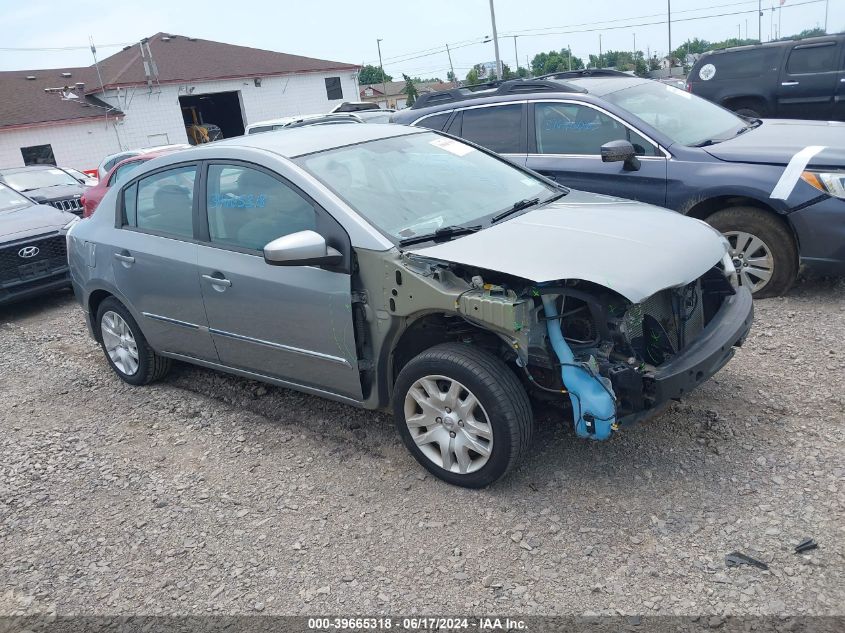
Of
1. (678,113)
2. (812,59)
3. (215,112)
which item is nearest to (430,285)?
(678,113)

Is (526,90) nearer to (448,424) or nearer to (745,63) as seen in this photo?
(448,424)

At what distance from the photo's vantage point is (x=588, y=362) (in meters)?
3.23

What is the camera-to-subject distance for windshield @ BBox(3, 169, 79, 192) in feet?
45.6

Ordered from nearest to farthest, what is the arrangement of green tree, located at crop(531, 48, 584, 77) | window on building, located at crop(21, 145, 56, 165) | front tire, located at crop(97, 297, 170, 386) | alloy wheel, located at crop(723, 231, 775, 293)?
front tire, located at crop(97, 297, 170, 386)
alloy wheel, located at crop(723, 231, 775, 293)
window on building, located at crop(21, 145, 56, 165)
green tree, located at crop(531, 48, 584, 77)

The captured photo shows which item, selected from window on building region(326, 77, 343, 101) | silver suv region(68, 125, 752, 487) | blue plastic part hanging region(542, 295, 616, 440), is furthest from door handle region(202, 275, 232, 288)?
window on building region(326, 77, 343, 101)

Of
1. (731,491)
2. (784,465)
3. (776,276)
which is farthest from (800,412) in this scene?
(776,276)

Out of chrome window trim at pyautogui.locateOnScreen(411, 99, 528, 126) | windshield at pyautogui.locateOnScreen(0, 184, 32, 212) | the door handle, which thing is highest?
chrome window trim at pyautogui.locateOnScreen(411, 99, 528, 126)

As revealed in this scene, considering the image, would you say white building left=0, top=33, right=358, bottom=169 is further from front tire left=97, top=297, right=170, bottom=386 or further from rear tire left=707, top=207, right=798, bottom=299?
rear tire left=707, top=207, right=798, bottom=299

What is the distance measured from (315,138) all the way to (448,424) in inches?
79.0

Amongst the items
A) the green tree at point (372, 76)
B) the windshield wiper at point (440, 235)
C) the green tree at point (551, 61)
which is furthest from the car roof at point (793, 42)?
the green tree at point (372, 76)

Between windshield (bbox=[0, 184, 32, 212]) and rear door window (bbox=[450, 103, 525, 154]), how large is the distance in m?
5.63

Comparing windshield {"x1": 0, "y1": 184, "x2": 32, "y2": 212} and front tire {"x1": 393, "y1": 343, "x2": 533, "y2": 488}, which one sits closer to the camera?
front tire {"x1": 393, "y1": 343, "x2": 533, "y2": 488}

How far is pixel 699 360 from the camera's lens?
334cm

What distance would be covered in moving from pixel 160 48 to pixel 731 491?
36.6 meters
